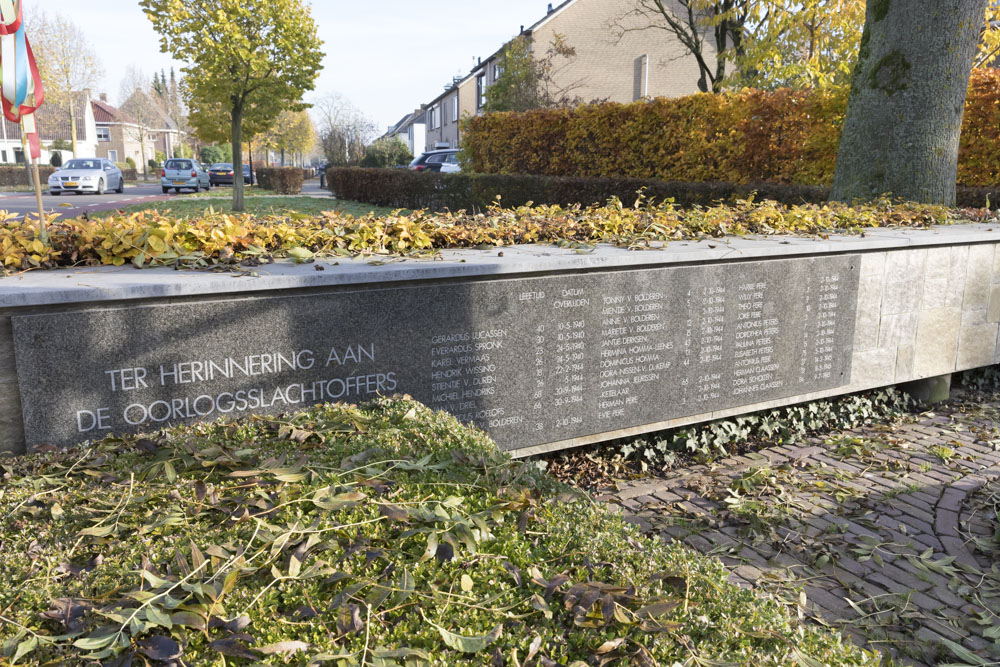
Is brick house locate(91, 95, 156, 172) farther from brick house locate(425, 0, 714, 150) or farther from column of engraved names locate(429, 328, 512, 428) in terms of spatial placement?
column of engraved names locate(429, 328, 512, 428)

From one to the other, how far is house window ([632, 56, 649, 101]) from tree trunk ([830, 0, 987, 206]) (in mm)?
31232

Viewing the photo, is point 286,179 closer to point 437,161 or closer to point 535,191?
point 437,161

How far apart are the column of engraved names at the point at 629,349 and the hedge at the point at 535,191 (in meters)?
2.88

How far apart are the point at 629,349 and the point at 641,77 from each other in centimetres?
3599

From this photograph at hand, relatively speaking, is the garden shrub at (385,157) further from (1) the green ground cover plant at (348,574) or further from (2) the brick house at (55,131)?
(1) the green ground cover plant at (348,574)

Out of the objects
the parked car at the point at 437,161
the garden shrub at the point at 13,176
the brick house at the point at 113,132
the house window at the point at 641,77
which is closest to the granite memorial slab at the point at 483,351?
the parked car at the point at 437,161

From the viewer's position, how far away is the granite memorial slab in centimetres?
346

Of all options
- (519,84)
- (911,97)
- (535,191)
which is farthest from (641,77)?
(911,97)

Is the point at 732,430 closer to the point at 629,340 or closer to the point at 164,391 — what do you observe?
the point at 629,340

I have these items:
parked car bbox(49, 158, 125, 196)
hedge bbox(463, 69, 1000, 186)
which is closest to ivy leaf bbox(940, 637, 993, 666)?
hedge bbox(463, 69, 1000, 186)

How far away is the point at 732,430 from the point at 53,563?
15.4 ft

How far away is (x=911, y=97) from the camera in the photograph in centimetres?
770

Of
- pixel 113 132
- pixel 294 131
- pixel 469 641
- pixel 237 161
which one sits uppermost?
pixel 113 132

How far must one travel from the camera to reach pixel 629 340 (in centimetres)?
496
